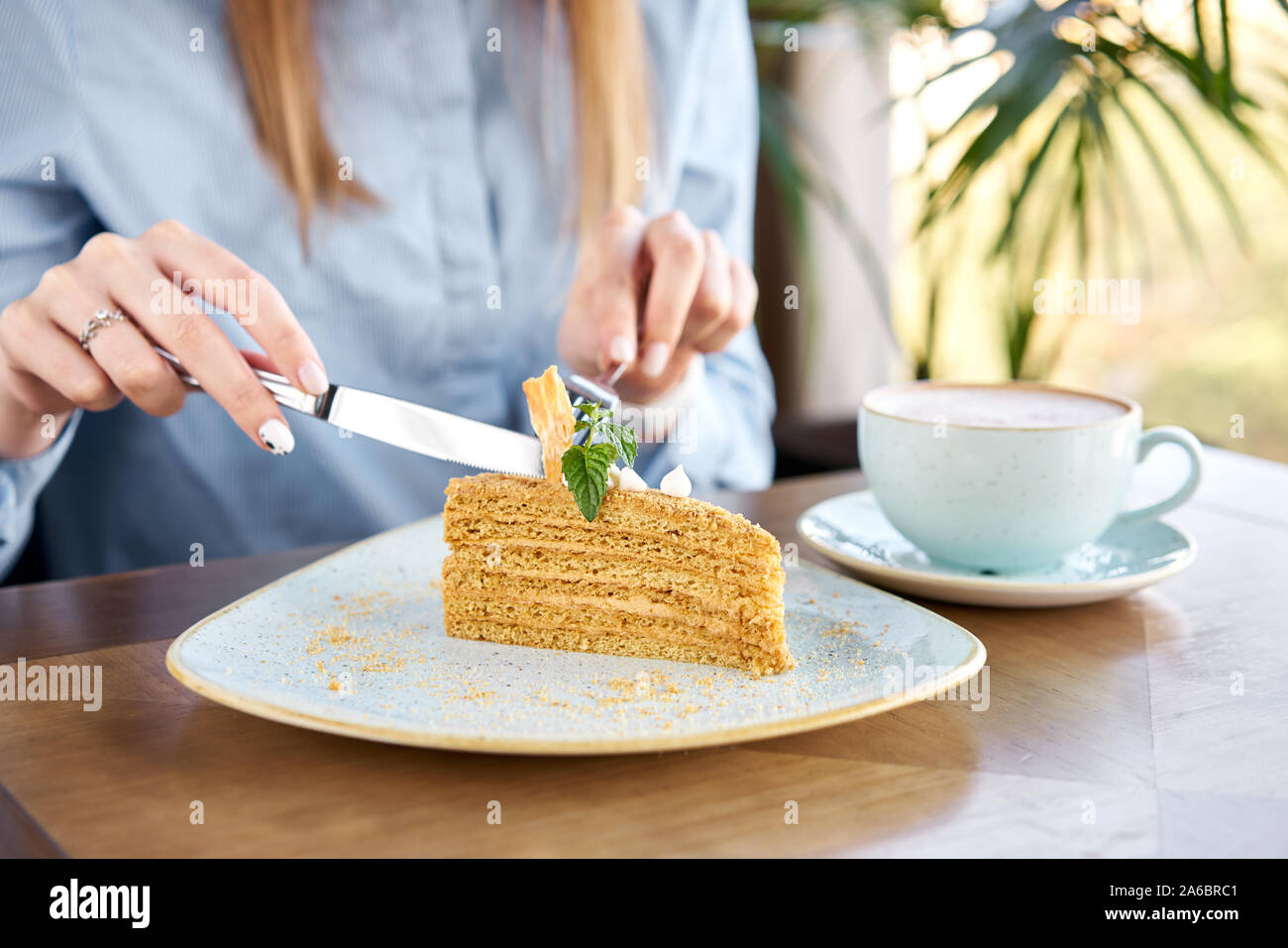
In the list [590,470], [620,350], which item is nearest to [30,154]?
[620,350]

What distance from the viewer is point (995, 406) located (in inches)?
40.8

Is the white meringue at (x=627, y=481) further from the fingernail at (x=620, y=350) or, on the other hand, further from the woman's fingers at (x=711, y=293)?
the woman's fingers at (x=711, y=293)

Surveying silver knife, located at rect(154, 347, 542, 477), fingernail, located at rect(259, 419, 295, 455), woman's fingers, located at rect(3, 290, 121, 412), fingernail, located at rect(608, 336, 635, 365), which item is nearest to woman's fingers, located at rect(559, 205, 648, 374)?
fingernail, located at rect(608, 336, 635, 365)

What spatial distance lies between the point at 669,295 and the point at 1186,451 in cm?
53

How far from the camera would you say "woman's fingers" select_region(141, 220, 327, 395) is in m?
0.92

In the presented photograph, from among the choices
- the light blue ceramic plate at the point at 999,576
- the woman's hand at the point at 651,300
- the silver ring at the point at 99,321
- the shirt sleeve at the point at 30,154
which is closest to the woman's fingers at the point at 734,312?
the woman's hand at the point at 651,300

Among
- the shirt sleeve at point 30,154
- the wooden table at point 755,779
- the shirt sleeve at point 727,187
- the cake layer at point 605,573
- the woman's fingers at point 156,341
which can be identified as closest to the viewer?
the wooden table at point 755,779

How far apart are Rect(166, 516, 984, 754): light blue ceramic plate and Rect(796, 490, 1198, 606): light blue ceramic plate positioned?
59 mm

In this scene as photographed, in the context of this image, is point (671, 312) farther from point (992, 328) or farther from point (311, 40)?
point (992, 328)

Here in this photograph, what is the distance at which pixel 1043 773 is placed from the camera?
0.67m

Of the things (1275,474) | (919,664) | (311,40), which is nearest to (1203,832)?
(919,664)

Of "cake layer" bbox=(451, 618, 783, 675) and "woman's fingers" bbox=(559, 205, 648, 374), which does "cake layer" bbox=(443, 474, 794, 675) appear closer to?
"cake layer" bbox=(451, 618, 783, 675)

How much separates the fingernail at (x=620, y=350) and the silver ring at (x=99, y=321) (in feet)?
1.51

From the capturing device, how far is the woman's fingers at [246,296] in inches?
36.4
